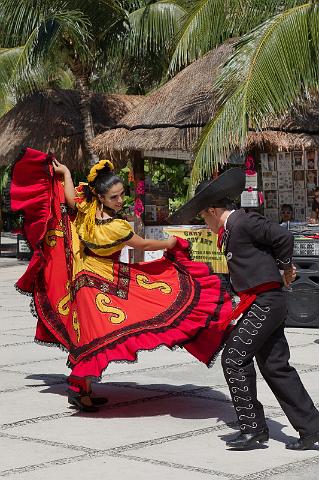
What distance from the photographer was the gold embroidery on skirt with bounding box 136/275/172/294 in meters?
7.48

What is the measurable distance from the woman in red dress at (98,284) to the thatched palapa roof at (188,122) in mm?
7883

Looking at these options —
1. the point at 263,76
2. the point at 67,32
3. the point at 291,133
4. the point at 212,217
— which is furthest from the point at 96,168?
the point at 67,32

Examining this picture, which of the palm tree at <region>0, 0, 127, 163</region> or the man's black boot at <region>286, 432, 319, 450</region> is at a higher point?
the palm tree at <region>0, 0, 127, 163</region>

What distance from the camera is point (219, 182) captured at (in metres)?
6.27

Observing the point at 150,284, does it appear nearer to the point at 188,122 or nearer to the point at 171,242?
the point at 171,242

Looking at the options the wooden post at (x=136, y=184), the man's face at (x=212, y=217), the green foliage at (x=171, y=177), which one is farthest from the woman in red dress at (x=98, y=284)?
the green foliage at (x=171, y=177)

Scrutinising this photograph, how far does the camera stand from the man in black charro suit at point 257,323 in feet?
20.2

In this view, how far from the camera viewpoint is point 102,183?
7.53 m

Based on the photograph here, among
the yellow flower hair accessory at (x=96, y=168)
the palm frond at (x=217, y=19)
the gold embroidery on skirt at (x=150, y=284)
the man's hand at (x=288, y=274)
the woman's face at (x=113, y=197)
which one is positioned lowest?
the gold embroidery on skirt at (x=150, y=284)

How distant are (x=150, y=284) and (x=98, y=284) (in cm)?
37

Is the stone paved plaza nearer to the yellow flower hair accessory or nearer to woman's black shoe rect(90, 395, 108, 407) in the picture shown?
woman's black shoe rect(90, 395, 108, 407)

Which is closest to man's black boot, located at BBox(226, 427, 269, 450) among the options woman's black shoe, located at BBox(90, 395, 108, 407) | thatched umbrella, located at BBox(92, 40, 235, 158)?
woman's black shoe, located at BBox(90, 395, 108, 407)

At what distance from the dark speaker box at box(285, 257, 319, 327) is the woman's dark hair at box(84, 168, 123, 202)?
4.99 meters

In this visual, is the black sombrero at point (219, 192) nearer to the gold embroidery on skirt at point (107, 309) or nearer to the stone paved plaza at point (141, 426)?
the gold embroidery on skirt at point (107, 309)
